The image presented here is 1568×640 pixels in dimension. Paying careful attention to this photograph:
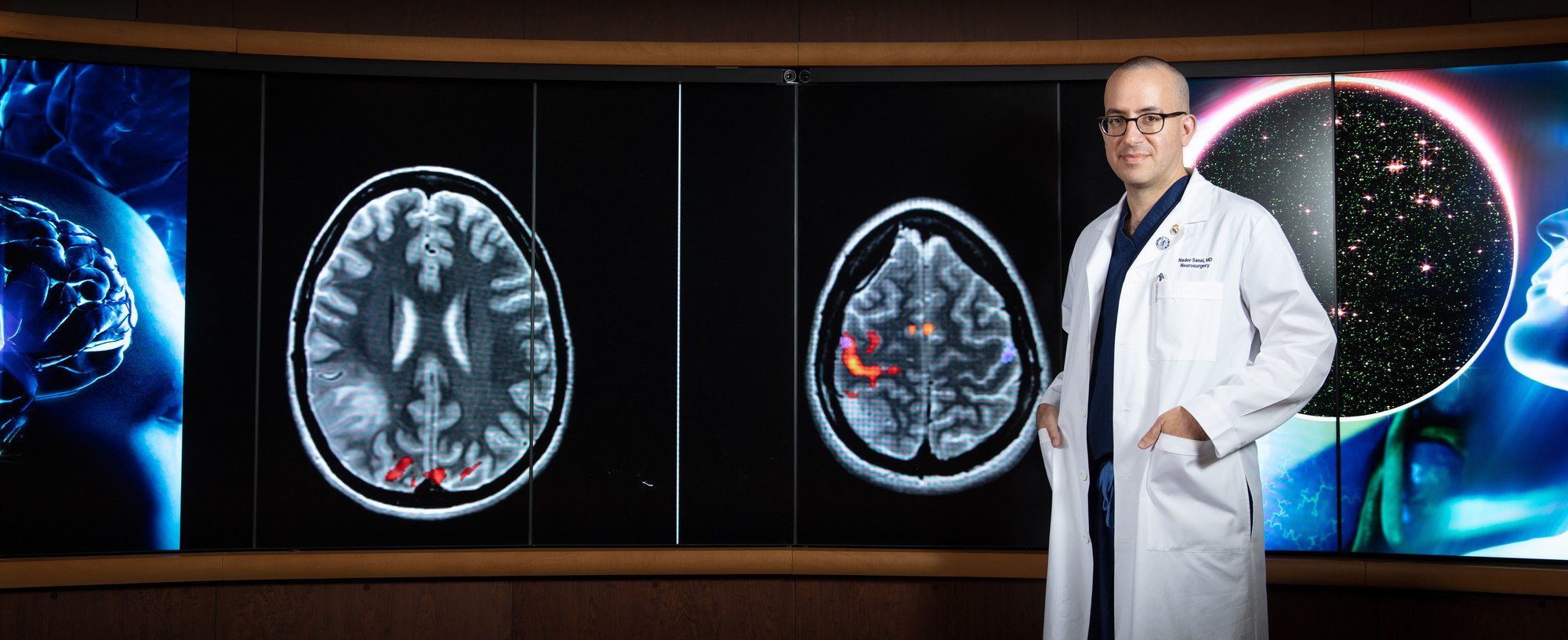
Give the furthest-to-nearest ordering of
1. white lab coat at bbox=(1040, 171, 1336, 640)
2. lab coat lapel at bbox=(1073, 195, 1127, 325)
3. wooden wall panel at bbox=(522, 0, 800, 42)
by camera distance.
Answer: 1. wooden wall panel at bbox=(522, 0, 800, 42)
2. lab coat lapel at bbox=(1073, 195, 1127, 325)
3. white lab coat at bbox=(1040, 171, 1336, 640)

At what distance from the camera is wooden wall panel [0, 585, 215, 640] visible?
8.36ft

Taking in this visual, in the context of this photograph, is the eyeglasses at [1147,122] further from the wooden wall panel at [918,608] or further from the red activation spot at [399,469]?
the red activation spot at [399,469]

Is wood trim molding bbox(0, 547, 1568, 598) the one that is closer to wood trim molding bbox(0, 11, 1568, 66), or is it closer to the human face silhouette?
the human face silhouette

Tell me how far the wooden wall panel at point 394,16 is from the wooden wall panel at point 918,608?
168 centimetres

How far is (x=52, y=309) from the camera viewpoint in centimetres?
257

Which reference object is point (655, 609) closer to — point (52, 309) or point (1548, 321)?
point (52, 309)

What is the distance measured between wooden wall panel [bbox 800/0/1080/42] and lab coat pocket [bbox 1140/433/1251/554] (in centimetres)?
141

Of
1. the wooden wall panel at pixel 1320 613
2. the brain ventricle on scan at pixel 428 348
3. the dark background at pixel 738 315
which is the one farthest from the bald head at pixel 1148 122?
the brain ventricle on scan at pixel 428 348

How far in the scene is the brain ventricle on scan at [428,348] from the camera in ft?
8.84

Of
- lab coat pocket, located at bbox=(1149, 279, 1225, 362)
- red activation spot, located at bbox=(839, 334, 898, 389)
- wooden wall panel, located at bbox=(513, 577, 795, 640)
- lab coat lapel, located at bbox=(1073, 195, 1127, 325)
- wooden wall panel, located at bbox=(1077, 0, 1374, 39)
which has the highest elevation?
wooden wall panel, located at bbox=(1077, 0, 1374, 39)

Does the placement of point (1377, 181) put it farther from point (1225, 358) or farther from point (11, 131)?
point (11, 131)

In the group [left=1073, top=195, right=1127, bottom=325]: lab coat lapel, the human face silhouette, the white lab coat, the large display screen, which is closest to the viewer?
the white lab coat

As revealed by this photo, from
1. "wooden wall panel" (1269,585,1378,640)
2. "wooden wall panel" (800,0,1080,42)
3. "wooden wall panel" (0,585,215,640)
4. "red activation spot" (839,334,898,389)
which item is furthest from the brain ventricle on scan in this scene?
"wooden wall panel" (1269,585,1378,640)

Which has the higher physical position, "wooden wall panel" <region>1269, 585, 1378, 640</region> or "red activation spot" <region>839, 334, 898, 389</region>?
"red activation spot" <region>839, 334, 898, 389</region>
